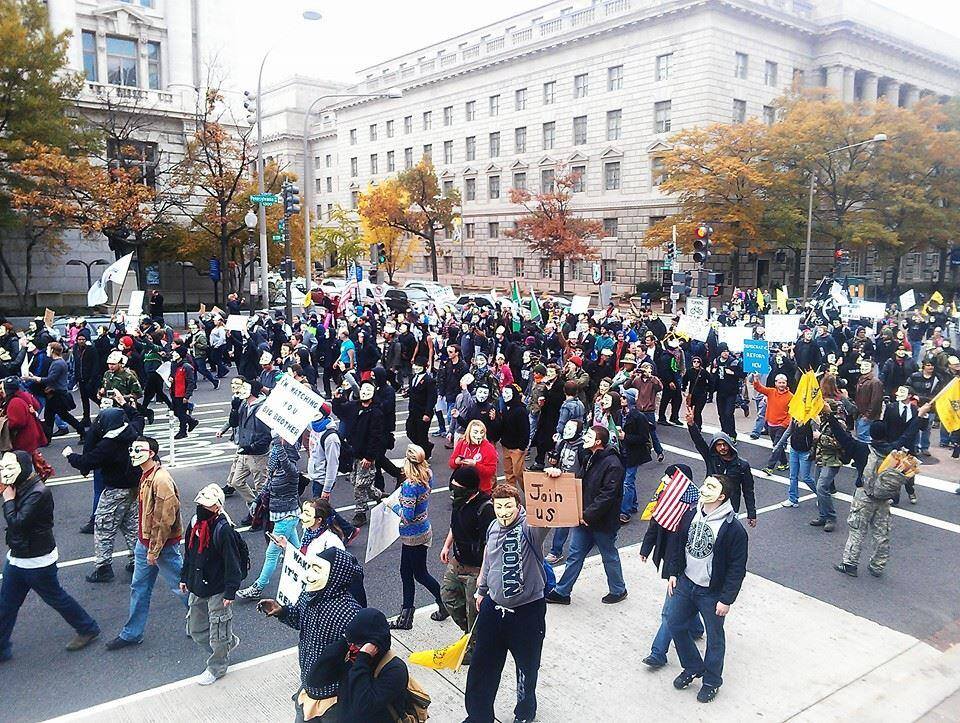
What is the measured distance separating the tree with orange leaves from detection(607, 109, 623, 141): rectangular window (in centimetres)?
354

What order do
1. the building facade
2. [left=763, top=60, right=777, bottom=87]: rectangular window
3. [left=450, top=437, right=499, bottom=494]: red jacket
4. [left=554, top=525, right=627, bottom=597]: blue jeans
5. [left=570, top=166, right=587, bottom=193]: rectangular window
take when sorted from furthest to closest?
[left=570, top=166, right=587, bottom=193]: rectangular window, [left=763, top=60, right=777, bottom=87]: rectangular window, the building facade, [left=450, top=437, right=499, bottom=494]: red jacket, [left=554, top=525, right=627, bottom=597]: blue jeans

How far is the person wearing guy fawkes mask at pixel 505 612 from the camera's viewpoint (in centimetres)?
536

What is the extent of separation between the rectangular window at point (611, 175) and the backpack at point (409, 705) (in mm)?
52288

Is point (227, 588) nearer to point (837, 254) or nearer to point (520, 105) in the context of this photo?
point (837, 254)

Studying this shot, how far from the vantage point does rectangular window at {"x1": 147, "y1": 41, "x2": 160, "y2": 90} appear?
4312 cm

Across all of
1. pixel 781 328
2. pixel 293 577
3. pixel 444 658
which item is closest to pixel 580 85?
pixel 781 328

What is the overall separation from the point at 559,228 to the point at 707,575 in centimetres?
4777

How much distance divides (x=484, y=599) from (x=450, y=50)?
72.5m

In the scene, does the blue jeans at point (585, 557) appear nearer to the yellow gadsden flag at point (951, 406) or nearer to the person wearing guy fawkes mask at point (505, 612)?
the person wearing guy fawkes mask at point (505, 612)

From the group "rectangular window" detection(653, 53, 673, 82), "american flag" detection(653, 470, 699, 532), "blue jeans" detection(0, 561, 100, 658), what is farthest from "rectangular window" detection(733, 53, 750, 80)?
"blue jeans" detection(0, 561, 100, 658)

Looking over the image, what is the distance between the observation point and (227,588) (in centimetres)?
591

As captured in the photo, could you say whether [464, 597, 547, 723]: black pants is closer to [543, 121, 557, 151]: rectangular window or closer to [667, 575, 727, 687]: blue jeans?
[667, 575, 727, 687]: blue jeans

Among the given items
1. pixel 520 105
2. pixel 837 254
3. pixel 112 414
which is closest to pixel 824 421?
pixel 112 414

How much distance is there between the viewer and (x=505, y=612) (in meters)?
5.41
